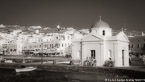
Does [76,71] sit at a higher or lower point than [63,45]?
lower

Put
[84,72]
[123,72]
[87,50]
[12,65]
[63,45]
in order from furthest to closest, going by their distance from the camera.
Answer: [63,45]
[12,65]
[87,50]
[84,72]
[123,72]

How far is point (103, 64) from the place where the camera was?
120ft

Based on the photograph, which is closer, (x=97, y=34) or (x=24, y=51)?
(x=97, y=34)

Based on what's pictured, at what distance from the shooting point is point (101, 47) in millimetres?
36094

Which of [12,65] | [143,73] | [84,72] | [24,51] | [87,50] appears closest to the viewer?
[143,73]

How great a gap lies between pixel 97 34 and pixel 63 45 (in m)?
46.5

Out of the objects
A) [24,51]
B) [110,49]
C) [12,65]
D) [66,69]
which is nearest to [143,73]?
Result: [110,49]

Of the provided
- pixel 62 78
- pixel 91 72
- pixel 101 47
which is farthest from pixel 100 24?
pixel 62 78

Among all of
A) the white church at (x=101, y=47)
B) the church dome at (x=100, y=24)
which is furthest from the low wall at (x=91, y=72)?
the church dome at (x=100, y=24)

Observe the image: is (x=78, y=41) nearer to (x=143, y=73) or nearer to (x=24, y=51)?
(x=143, y=73)

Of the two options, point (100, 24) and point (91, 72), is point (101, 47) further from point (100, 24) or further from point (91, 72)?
point (100, 24)

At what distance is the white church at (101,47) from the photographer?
117ft

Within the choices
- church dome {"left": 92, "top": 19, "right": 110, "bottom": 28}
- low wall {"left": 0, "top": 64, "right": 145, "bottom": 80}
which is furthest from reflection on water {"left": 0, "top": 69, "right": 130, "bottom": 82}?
church dome {"left": 92, "top": 19, "right": 110, "bottom": 28}

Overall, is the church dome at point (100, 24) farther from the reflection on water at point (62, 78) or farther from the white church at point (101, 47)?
the reflection on water at point (62, 78)
